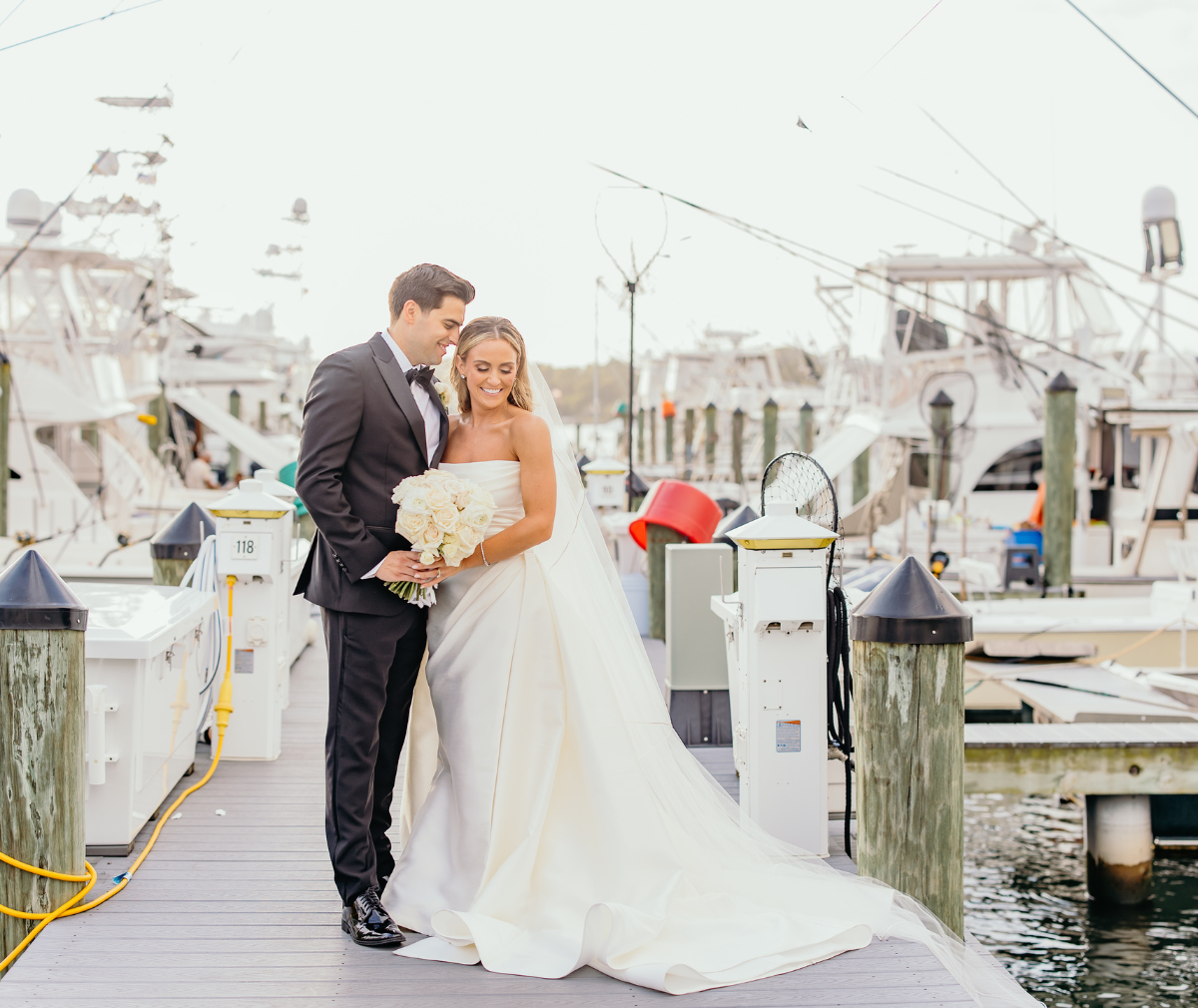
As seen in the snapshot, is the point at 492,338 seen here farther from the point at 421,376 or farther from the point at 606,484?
the point at 606,484

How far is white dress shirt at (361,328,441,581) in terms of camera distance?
3354 millimetres

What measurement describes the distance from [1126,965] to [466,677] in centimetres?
467

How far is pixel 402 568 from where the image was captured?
10.6 feet

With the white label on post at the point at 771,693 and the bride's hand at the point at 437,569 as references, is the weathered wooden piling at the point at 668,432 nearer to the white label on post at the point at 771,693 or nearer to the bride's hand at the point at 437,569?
the white label on post at the point at 771,693

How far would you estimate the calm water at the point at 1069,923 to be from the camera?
5.98 m

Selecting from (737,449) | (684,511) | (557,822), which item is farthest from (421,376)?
(737,449)

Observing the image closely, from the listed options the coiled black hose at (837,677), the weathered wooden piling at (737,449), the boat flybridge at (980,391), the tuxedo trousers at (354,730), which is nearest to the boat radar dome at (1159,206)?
the boat flybridge at (980,391)

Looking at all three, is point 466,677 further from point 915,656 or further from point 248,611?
point 248,611

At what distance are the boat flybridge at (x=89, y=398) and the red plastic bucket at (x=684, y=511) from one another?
10.6 m

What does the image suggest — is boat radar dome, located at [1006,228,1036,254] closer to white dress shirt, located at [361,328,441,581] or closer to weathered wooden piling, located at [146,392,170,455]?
weathered wooden piling, located at [146,392,170,455]

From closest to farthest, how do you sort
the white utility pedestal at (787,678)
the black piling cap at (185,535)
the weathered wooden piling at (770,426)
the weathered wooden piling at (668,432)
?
the white utility pedestal at (787,678) < the black piling cap at (185,535) < the weathered wooden piling at (770,426) < the weathered wooden piling at (668,432)

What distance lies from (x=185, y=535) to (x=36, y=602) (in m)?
3.21

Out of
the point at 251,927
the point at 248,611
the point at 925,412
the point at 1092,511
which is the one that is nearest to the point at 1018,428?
the point at 925,412

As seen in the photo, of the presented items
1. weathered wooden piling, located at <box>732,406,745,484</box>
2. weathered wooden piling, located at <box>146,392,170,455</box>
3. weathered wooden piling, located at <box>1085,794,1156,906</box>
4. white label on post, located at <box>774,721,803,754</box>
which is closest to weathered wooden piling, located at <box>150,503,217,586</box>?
white label on post, located at <box>774,721,803,754</box>
